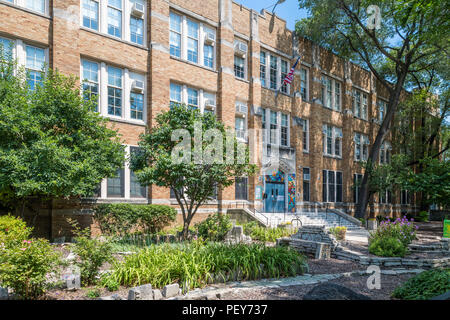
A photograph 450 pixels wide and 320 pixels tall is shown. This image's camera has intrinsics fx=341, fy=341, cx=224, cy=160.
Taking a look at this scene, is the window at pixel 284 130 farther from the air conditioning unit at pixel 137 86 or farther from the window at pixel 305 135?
the air conditioning unit at pixel 137 86

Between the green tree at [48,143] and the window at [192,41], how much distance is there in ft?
27.1

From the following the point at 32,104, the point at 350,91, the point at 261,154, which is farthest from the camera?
the point at 350,91

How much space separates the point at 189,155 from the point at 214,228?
127 inches

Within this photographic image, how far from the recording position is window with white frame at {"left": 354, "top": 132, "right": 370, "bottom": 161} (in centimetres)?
3181

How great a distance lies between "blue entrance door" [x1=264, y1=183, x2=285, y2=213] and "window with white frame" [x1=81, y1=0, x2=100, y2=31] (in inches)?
554

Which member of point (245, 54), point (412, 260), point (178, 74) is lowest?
point (412, 260)

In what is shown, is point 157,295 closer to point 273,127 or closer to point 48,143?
point 48,143

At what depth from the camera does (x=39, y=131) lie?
10.8 m

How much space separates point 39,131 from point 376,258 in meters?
11.0

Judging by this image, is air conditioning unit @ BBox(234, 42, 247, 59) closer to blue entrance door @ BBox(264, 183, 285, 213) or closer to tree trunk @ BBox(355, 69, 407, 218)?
blue entrance door @ BBox(264, 183, 285, 213)

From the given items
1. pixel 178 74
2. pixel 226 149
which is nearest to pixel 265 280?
pixel 226 149

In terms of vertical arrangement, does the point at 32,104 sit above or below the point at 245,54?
below

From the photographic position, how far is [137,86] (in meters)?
17.1
